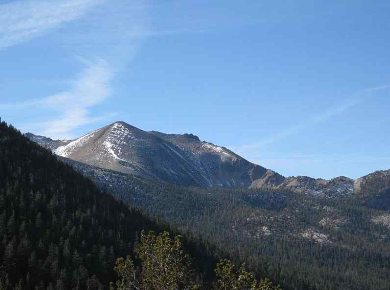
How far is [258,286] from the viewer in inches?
1647

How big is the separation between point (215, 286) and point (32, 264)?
151m

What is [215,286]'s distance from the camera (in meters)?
44.9

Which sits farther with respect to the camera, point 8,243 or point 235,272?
point 8,243

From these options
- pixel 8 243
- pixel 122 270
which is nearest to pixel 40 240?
pixel 8 243

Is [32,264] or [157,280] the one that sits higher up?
[157,280]

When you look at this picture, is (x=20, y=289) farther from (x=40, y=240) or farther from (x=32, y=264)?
(x=40, y=240)

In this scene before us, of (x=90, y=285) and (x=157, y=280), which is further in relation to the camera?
(x=90, y=285)

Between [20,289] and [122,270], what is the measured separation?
121402 mm

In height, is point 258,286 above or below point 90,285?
above

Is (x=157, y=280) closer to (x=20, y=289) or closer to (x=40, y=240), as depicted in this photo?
(x=20, y=289)

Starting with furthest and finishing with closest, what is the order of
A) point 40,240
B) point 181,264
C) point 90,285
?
1. point 40,240
2. point 90,285
3. point 181,264

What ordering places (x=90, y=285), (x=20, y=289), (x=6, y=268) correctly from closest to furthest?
(x=20, y=289)
(x=6, y=268)
(x=90, y=285)

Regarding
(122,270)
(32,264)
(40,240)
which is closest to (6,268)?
(32,264)

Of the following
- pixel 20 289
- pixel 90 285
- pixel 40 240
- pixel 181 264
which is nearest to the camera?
pixel 181 264
